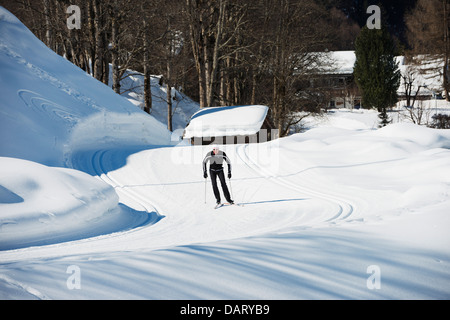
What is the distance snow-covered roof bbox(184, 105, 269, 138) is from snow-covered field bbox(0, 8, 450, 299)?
62.9 inches

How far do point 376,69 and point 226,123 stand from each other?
3375 centimetres

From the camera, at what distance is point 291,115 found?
32531mm

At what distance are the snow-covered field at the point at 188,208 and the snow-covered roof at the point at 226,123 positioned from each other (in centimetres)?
160

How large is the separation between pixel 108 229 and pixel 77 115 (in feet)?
29.4

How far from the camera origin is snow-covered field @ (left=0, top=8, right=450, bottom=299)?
14.7 feet

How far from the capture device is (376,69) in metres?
48.2

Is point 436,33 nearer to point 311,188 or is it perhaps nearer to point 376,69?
point 376,69
